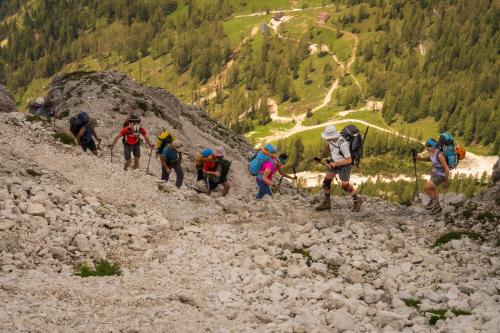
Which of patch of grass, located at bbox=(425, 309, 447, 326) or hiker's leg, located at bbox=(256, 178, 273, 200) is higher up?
patch of grass, located at bbox=(425, 309, 447, 326)

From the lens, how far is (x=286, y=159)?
76.6 ft

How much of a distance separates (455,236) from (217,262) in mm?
8181

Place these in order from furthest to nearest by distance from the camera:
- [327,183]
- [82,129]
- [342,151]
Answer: [82,129] → [327,183] → [342,151]

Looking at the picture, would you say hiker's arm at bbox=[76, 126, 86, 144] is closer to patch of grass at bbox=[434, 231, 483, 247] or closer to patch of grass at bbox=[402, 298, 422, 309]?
patch of grass at bbox=[434, 231, 483, 247]

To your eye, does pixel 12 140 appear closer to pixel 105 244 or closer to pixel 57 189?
pixel 57 189

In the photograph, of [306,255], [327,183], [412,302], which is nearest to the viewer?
[412,302]

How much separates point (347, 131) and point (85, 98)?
3314cm

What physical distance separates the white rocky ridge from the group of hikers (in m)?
1.33

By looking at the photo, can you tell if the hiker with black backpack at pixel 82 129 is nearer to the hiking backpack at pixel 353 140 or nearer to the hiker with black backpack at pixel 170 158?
the hiker with black backpack at pixel 170 158

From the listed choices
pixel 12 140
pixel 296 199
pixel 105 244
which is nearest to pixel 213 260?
pixel 105 244

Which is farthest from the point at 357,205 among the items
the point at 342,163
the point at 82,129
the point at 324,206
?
the point at 82,129

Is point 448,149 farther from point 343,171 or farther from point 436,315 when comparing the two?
point 436,315

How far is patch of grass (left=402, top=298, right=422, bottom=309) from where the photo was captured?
12589 mm

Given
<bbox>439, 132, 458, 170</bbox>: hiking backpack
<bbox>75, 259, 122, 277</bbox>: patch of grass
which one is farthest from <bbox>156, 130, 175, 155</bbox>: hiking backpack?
<bbox>439, 132, 458, 170</bbox>: hiking backpack
